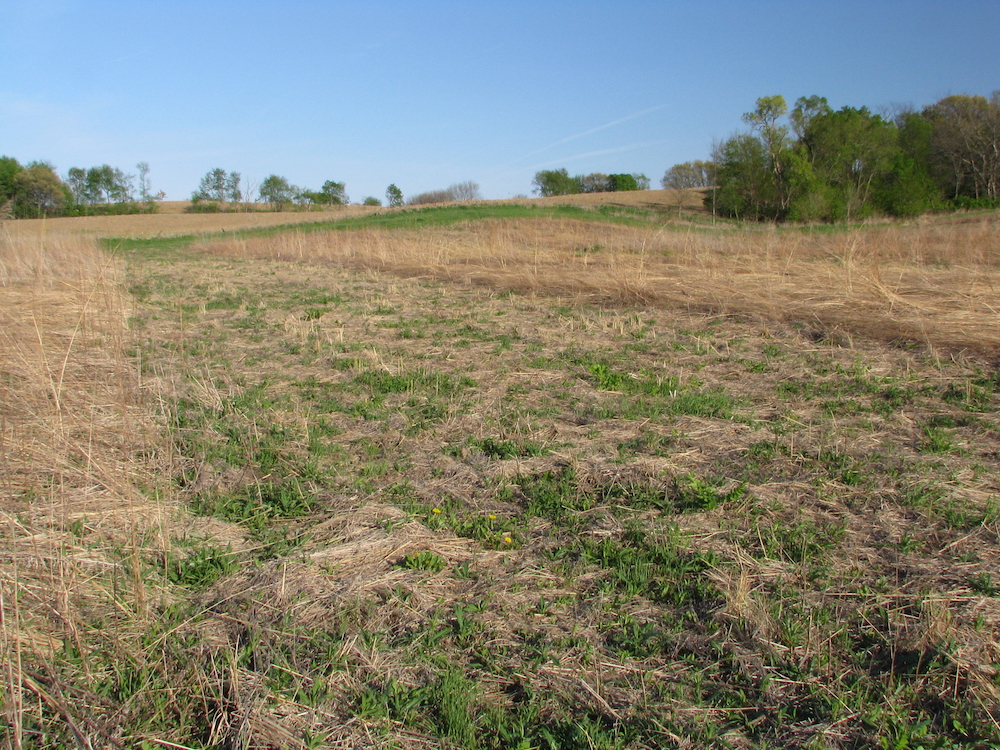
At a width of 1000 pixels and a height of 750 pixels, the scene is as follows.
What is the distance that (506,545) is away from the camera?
9.39 feet

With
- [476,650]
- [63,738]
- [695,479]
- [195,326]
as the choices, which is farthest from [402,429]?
[195,326]

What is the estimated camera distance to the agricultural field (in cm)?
193

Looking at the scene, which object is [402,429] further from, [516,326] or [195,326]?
[195,326]

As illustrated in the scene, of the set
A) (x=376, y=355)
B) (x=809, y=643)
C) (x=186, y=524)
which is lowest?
(x=809, y=643)

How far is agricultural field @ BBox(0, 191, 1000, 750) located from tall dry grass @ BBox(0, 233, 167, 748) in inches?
0.7

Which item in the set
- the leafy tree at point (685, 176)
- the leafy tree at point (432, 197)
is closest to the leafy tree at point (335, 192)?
the leafy tree at point (432, 197)

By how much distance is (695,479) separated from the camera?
3.40 m

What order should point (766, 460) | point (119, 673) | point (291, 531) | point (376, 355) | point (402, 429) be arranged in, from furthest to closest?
point (376, 355), point (402, 429), point (766, 460), point (291, 531), point (119, 673)

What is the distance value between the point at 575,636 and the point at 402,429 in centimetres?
227

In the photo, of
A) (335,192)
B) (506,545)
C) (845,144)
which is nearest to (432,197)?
(335,192)

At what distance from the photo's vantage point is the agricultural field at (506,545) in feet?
6.34

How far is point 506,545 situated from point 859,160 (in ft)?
154

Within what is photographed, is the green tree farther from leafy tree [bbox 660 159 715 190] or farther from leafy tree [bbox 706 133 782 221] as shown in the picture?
leafy tree [bbox 660 159 715 190]

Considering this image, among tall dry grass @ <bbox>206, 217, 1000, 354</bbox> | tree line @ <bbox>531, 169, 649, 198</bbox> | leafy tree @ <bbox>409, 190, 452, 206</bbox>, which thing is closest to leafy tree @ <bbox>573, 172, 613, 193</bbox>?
tree line @ <bbox>531, 169, 649, 198</bbox>
